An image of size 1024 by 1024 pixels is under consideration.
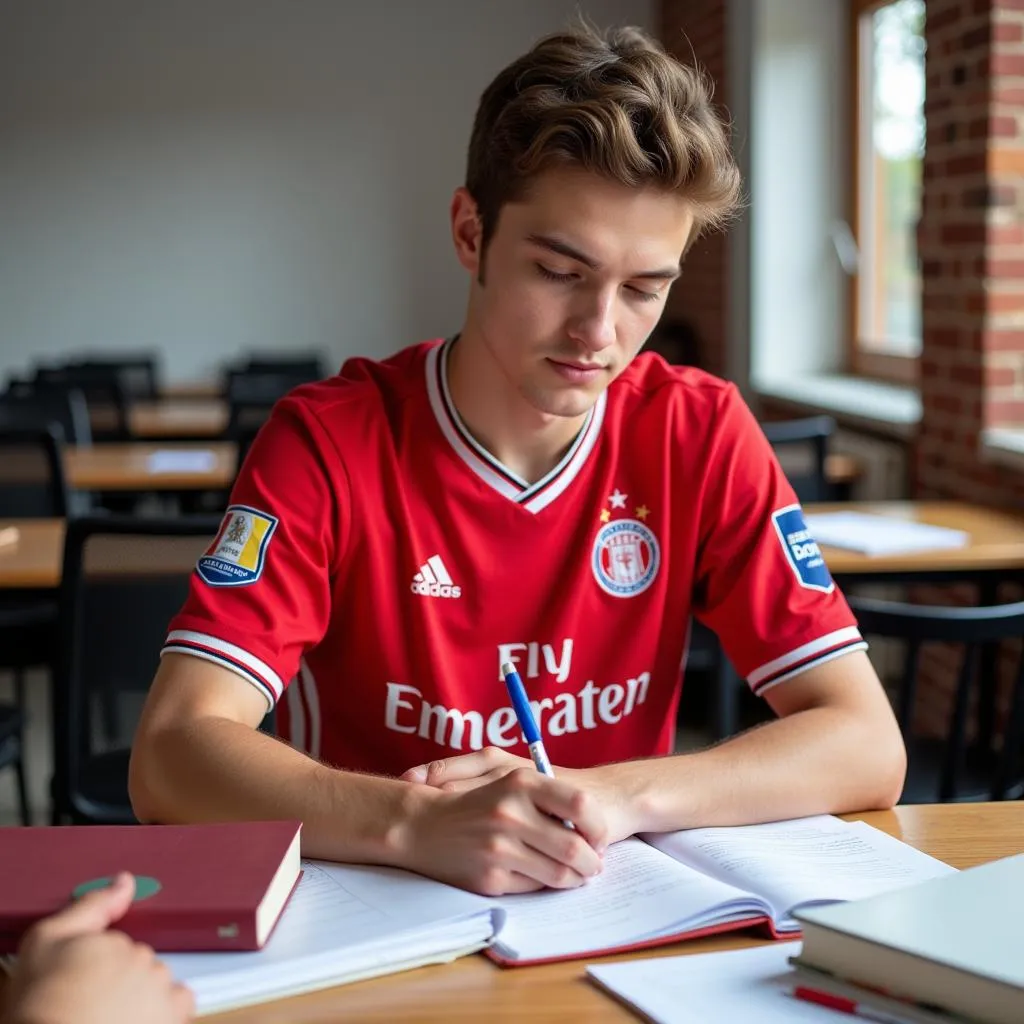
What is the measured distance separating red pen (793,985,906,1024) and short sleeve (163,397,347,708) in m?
0.64

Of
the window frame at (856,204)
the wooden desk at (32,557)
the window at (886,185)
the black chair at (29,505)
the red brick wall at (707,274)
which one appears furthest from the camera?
the red brick wall at (707,274)

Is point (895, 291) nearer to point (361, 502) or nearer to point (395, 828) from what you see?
point (361, 502)

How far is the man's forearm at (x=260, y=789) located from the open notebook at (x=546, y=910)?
3 centimetres

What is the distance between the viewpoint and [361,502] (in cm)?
149

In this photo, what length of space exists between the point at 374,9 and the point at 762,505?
21.7ft

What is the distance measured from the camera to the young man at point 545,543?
1.32 metres

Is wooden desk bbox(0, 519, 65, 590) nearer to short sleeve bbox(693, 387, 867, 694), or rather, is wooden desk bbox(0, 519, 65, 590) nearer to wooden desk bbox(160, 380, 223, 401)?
short sleeve bbox(693, 387, 867, 694)

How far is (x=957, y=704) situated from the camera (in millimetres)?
2064

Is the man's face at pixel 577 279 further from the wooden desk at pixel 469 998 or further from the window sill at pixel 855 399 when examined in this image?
the window sill at pixel 855 399

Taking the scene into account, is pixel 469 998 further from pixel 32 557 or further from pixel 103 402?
pixel 103 402

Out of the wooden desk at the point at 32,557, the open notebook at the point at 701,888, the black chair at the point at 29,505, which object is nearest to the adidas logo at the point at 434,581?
the open notebook at the point at 701,888

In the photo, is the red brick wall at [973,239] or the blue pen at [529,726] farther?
the red brick wall at [973,239]

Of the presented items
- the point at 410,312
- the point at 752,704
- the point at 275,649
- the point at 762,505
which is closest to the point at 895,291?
the point at 752,704

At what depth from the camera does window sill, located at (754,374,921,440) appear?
13.6 ft
